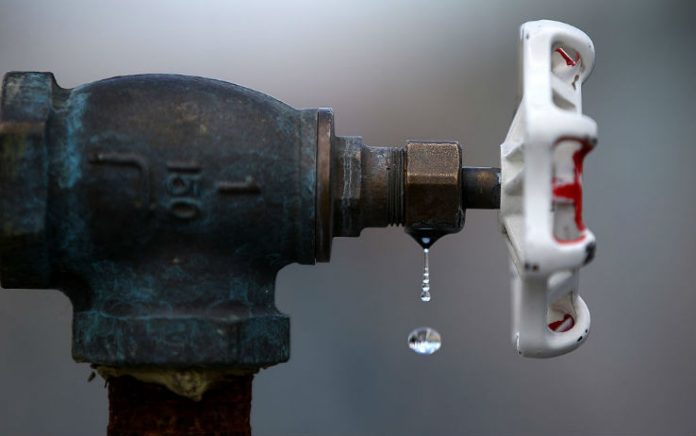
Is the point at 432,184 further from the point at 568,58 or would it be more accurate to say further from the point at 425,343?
the point at 425,343

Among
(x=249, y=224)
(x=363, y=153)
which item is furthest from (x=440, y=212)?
(x=249, y=224)

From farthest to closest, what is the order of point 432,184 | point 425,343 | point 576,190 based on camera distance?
1. point 425,343
2. point 432,184
3. point 576,190

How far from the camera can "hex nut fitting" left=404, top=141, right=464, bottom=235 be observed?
1046 mm

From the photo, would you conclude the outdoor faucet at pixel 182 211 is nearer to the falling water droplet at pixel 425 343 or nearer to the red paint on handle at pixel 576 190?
the red paint on handle at pixel 576 190

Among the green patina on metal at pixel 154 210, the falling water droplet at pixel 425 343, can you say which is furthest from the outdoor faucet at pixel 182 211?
the falling water droplet at pixel 425 343

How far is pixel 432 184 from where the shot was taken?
1047 millimetres

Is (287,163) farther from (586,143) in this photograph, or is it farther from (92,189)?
(586,143)

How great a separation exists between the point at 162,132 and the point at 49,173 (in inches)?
4.7

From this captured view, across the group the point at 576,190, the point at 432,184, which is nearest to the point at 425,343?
the point at 432,184

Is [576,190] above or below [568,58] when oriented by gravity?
below

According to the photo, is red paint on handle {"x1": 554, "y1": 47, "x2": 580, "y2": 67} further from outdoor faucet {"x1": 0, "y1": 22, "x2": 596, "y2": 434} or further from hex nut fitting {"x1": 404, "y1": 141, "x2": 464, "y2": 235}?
hex nut fitting {"x1": 404, "y1": 141, "x2": 464, "y2": 235}

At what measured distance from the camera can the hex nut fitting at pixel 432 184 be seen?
1046 mm

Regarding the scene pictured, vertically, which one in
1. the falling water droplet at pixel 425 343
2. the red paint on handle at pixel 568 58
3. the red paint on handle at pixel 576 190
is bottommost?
the falling water droplet at pixel 425 343

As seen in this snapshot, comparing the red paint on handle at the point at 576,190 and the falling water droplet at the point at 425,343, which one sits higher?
the red paint on handle at the point at 576,190
